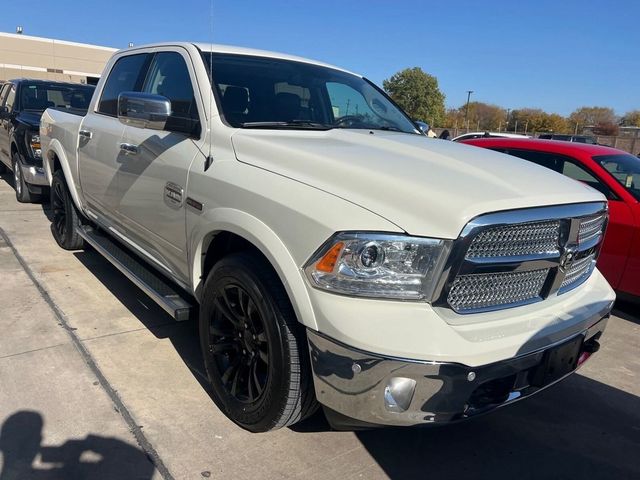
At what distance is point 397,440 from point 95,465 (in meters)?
1.54

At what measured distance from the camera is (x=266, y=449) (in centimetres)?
274

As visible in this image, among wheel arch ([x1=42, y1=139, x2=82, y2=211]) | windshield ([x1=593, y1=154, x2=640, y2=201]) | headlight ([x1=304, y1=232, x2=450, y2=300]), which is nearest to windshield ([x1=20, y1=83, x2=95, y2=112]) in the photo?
wheel arch ([x1=42, y1=139, x2=82, y2=211])

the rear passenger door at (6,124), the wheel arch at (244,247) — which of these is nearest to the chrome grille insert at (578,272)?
the wheel arch at (244,247)

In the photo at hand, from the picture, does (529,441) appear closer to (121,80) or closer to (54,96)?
(121,80)

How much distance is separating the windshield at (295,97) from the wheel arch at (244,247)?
2.12ft

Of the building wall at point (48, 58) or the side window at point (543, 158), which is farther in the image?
the building wall at point (48, 58)

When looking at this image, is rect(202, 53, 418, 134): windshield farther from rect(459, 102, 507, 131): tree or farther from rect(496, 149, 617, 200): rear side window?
rect(459, 102, 507, 131): tree

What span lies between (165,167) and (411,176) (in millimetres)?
1640

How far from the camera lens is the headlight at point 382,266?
2.14m

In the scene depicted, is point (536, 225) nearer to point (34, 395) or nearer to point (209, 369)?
point (209, 369)

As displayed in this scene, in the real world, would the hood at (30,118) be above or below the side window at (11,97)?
below

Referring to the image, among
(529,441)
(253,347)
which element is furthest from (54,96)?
(529,441)

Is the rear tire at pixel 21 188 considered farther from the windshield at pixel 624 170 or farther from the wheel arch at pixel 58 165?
the windshield at pixel 624 170

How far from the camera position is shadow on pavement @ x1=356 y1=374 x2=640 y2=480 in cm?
274
